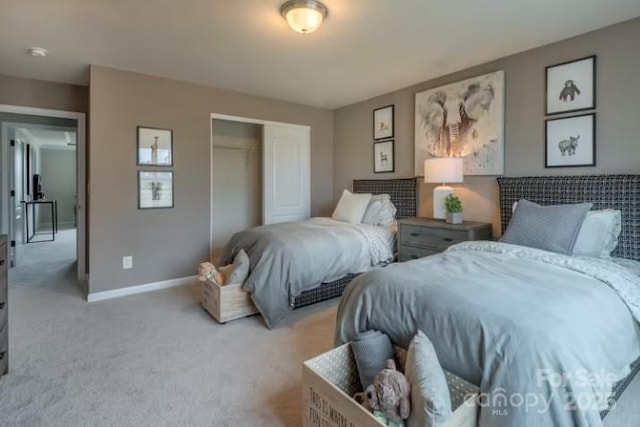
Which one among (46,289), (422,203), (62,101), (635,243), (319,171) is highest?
(62,101)

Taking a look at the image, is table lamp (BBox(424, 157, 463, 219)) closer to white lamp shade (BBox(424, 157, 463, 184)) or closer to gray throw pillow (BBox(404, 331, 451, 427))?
white lamp shade (BBox(424, 157, 463, 184))

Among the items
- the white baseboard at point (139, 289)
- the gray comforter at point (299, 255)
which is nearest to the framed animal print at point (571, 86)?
the gray comforter at point (299, 255)

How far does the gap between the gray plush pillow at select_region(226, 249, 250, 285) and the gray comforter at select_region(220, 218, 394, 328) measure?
0.05 m

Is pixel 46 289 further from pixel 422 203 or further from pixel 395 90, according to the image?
pixel 395 90

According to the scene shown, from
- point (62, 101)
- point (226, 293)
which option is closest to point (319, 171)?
point (226, 293)

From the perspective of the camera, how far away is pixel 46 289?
3.82m

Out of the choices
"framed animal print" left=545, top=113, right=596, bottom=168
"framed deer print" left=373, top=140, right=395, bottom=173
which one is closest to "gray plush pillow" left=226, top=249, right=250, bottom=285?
"framed deer print" left=373, top=140, right=395, bottom=173

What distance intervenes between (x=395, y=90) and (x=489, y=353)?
3.67 metres

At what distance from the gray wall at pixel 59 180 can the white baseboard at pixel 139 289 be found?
7.64 metres

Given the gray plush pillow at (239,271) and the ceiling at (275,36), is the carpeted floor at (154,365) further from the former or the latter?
the ceiling at (275,36)

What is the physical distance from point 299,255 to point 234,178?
297 cm

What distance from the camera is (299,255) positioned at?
298 cm

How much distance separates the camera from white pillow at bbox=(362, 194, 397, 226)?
4055 millimetres

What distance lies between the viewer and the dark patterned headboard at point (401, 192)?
4.11 metres
